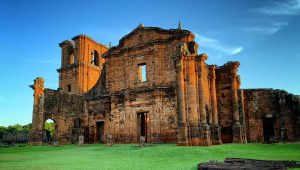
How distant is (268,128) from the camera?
21.4 metres

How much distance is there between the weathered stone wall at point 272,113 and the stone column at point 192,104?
7.38m

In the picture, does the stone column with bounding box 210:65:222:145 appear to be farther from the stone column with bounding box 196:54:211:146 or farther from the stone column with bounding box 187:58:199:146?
the stone column with bounding box 187:58:199:146

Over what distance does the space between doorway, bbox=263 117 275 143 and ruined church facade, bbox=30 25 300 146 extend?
0.24ft

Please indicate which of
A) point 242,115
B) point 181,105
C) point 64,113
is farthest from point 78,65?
point 242,115

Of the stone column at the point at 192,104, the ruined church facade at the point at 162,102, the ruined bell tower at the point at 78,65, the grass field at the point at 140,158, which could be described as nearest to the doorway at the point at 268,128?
the ruined church facade at the point at 162,102

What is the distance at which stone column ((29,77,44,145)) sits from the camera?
22.4 m

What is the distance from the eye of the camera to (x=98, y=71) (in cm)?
3706

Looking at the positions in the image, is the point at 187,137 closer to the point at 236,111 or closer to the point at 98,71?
the point at 236,111

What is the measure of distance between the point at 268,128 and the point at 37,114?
19.3 m

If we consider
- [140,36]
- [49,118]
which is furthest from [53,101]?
[140,36]

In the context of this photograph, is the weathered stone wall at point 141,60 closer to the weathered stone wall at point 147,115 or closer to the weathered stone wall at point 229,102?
the weathered stone wall at point 147,115

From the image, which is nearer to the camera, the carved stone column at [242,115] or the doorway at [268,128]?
the carved stone column at [242,115]

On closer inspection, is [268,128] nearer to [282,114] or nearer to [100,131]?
[282,114]

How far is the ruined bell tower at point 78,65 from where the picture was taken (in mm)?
34094
